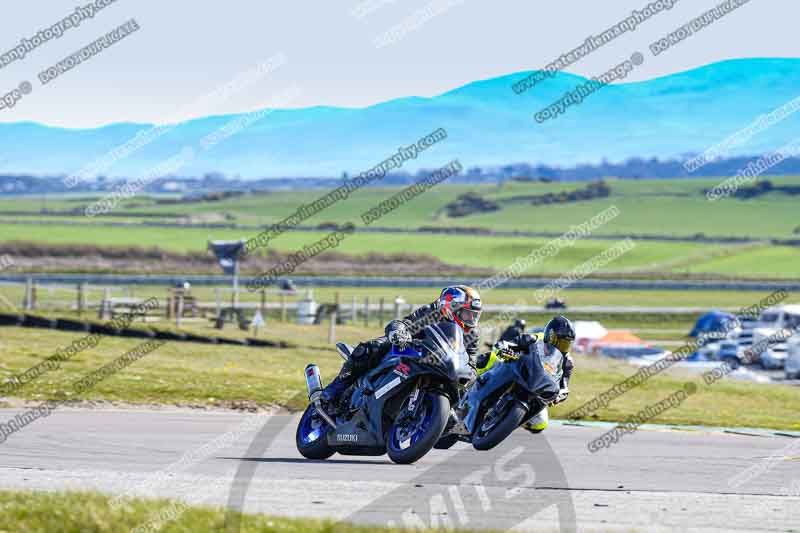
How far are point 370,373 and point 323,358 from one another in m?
21.7

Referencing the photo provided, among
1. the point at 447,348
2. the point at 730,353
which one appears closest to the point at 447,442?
the point at 447,348

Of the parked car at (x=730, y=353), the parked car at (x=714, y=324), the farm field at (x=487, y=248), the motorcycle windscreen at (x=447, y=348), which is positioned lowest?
the parked car at (x=730, y=353)

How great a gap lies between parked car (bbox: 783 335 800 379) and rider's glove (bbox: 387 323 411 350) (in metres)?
37.2

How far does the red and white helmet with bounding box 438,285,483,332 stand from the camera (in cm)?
1322

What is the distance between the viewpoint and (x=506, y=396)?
1463cm

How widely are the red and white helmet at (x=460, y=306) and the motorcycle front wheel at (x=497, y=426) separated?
1508 mm

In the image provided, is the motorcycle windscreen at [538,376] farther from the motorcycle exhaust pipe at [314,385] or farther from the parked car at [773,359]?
A: the parked car at [773,359]

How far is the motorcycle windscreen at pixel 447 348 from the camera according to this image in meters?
12.8

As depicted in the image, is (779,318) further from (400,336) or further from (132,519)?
(132,519)

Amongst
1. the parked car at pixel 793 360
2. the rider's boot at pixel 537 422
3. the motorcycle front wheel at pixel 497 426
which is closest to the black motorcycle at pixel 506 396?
the motorcycle front wheel at pixel 497 426

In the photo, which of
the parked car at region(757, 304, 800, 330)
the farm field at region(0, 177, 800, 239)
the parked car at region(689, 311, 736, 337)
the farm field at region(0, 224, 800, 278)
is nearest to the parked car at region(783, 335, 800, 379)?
the parked car at region(689, 311, 736, 337)

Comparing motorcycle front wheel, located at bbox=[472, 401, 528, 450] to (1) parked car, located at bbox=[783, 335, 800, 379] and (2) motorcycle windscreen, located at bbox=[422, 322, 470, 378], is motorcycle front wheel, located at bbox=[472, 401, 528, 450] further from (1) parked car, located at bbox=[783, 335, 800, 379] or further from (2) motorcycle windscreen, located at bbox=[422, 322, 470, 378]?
(1) parked car, located at bbox=[783, 335, 800, 379]

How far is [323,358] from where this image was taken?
116ft

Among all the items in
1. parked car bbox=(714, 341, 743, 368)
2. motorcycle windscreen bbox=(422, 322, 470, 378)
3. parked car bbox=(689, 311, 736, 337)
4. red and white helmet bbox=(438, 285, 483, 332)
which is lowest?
parked car bbox=(714, 341, 743, 368)
